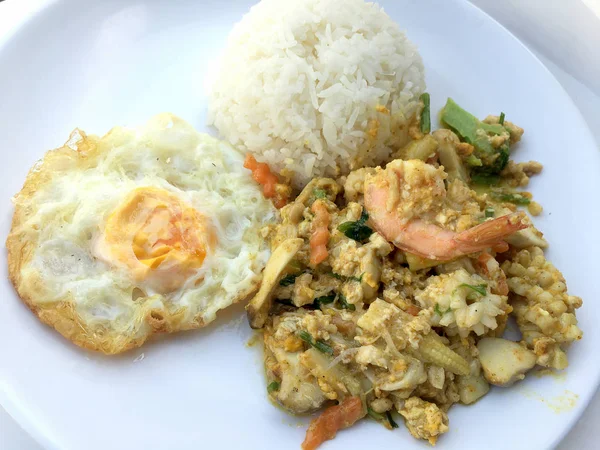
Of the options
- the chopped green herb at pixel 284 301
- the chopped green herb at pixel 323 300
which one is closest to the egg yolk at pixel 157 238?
the chopped green herb at pixel 284 301

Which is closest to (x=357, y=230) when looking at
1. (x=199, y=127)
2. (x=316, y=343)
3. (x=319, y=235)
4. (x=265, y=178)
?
(x=319, y=235)

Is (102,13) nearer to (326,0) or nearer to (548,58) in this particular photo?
(326,0)

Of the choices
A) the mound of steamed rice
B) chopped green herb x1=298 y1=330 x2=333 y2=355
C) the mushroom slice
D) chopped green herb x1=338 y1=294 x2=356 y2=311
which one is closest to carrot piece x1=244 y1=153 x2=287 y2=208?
the mound of steamed rice

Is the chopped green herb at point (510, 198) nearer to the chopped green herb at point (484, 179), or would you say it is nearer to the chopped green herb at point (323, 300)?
the chopped green herb at point (484, 179)

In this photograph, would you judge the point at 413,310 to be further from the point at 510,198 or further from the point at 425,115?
the point at 425,115

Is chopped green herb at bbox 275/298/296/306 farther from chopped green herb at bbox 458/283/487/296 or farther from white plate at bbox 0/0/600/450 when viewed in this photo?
chopped green herb at bbox 458/283/487/296

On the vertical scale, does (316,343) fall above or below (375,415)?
above
